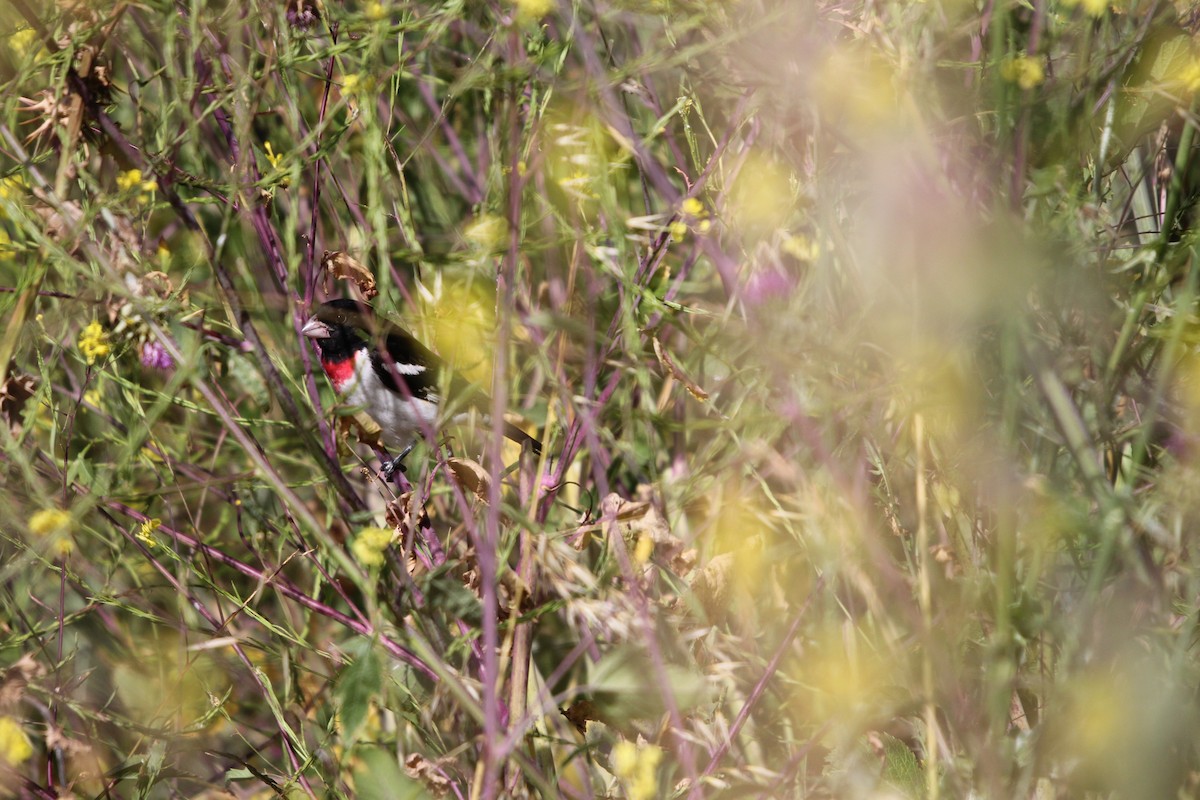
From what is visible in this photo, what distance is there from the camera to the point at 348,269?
6.39 feet

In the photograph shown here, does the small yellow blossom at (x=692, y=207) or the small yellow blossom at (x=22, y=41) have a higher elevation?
the small yellow blossom at (x=22, y=41)

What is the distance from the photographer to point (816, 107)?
1.52 meters

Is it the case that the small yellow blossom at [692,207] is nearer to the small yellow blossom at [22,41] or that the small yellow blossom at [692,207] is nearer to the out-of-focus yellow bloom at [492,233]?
the out-of-focus yellow bloom at [492,233]

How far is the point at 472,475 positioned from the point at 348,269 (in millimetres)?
474

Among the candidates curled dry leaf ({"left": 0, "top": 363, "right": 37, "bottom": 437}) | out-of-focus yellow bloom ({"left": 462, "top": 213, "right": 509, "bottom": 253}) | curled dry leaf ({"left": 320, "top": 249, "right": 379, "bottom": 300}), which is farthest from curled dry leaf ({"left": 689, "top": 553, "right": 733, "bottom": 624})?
curled dry leaf ({"left": 0, "top": 363, "right": 37, "bottom": 437})

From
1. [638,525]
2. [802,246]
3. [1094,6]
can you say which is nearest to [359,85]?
[638,525]

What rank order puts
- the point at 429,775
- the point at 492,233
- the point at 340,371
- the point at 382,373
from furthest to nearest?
the point at 340,371 < the point at 382,373 < the point at 429,775 < the point at 492,233

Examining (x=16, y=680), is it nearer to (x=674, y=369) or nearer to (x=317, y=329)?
(x=317, y=329)

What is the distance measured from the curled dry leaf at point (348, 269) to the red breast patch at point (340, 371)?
3.23 ft

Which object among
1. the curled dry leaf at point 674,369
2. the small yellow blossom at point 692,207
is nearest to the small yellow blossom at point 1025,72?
the small yellow blossom at point 692,207

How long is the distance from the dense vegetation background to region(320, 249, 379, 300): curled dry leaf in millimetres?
16

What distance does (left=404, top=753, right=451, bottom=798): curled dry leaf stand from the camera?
177cm

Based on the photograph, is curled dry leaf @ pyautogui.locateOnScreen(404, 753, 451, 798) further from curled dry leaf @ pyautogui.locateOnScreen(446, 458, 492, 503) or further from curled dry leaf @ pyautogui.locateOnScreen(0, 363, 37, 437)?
curled dry leaf @ pyautogui.locateOnScreen(0, 363, 37, 437)

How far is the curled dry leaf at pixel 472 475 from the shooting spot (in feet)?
5.77
